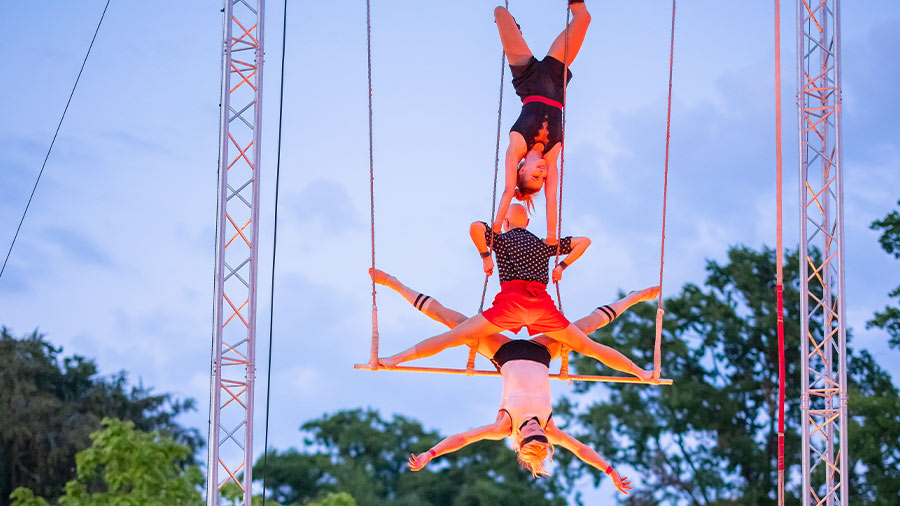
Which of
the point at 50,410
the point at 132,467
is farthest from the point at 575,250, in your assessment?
the point at 50,410

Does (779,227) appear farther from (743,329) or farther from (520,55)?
(743,329)

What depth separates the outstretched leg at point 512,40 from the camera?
5.79 m

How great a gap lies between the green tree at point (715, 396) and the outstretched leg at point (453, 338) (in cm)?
949

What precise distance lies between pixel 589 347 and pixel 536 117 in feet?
3.55

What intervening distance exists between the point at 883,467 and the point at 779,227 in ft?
26.3

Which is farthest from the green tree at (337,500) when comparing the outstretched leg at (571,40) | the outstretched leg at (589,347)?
the outstretched leg at (571,40)

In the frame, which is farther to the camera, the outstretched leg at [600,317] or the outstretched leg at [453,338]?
the outstretched leg at [600,317]

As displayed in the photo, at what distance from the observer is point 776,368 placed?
49.3ft

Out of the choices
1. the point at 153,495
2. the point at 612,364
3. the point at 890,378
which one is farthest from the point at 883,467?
the point at 612,364

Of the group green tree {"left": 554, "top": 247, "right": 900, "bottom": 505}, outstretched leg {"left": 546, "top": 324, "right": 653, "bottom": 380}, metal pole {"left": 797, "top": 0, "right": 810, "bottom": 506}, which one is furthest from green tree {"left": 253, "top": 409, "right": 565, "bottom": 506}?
outstretched leg {"left": 546, "top": 324, "right": 653, "bottom": 380}

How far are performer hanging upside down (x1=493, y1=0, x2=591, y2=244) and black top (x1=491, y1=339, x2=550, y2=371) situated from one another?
48 cm

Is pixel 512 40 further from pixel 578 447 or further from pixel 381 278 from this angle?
pixel 578 447

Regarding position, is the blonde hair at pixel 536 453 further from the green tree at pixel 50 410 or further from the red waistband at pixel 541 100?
the green tree at pixel 50 410

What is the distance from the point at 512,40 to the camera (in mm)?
5789
